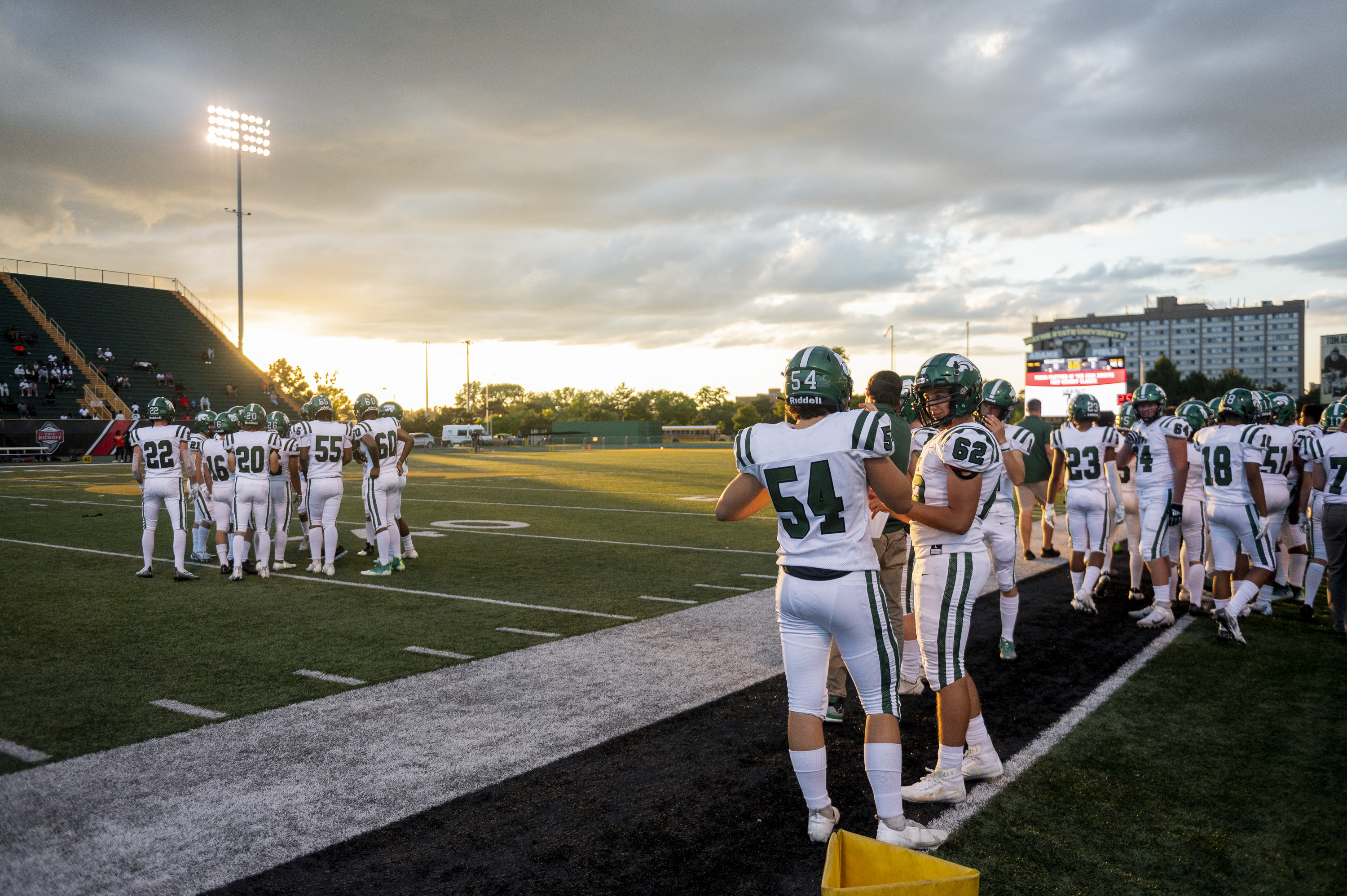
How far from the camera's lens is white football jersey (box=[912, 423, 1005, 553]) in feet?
12.6

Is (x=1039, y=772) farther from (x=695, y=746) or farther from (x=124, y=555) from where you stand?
(x=124, y=555)

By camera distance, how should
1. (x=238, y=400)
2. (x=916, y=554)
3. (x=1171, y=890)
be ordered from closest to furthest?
(x=1171, y=890) < (x=916, y=554) < (x=238, y=400)

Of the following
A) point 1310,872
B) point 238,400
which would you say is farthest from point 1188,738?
point 238,400

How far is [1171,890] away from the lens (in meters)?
3.31

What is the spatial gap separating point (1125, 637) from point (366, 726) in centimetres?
612

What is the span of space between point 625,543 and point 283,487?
4827mm

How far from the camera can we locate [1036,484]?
1142cm

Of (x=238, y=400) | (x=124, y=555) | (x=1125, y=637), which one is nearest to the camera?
(x=1125, y=637)

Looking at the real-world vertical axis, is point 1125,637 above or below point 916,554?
below

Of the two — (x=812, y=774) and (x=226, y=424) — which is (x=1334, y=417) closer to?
(x=812, y=774)

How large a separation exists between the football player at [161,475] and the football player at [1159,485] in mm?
10195

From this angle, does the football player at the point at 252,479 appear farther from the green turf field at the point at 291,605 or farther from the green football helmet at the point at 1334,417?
the green football helmet at the point at 1334,417

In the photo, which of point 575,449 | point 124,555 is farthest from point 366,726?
point 575,449

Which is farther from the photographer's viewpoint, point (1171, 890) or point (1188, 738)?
point (1188, 738)
